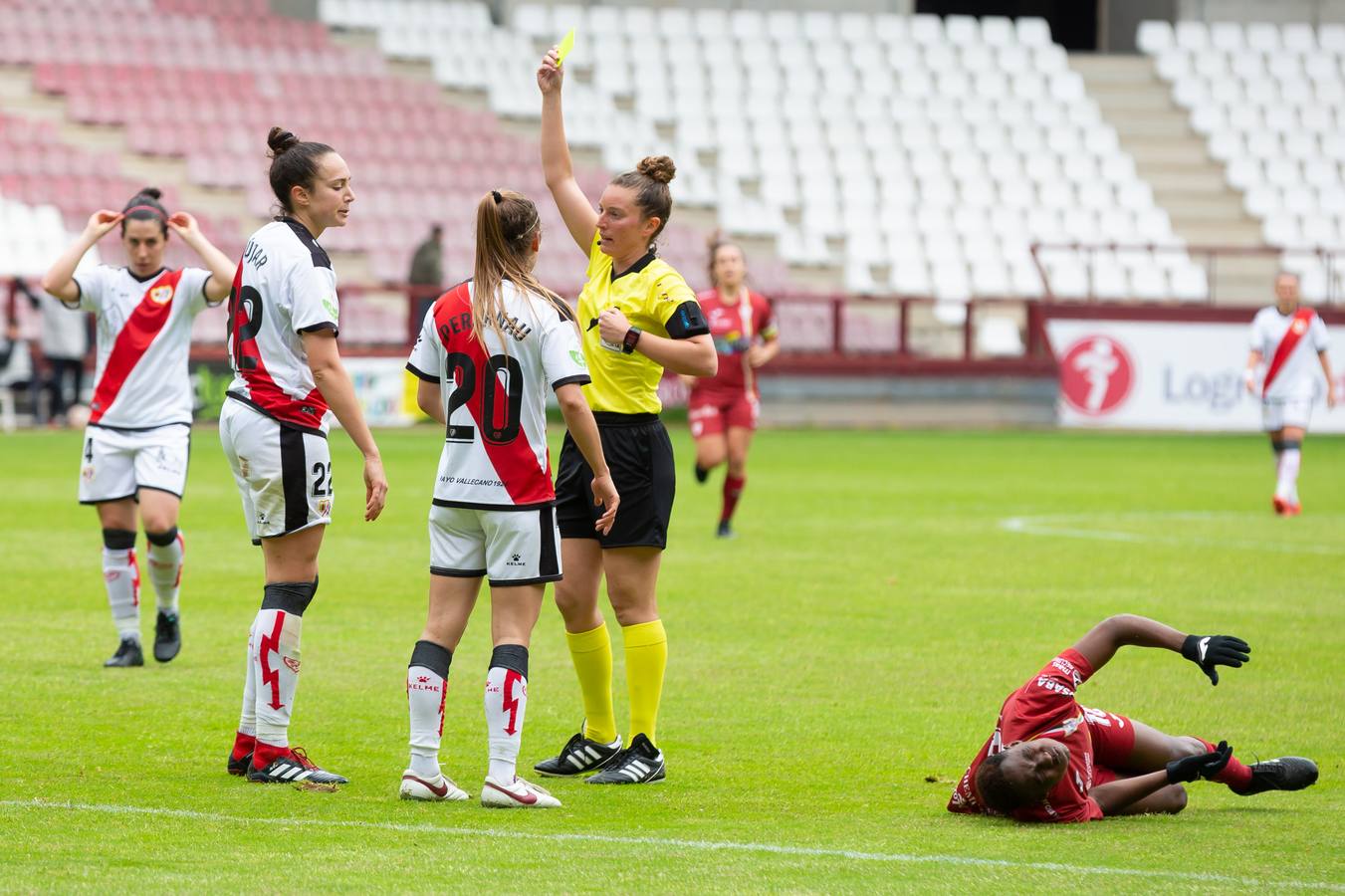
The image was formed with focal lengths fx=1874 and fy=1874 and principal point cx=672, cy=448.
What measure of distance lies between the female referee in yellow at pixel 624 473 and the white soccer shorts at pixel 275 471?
2.89ft

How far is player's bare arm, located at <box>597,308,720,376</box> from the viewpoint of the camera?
634cm

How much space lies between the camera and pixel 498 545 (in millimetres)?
6086

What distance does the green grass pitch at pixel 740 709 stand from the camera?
529 cm

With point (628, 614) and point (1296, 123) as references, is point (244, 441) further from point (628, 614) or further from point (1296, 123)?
point (1296, 123)

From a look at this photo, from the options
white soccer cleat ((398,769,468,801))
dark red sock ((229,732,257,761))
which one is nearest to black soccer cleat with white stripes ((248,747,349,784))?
dark red sock ((229,732,257,761))

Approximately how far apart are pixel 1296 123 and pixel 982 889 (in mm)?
35361

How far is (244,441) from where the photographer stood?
6.46 m

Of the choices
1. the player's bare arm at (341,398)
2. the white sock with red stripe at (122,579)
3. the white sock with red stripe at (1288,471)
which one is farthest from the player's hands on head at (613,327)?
the white sock with red stripe at (1288,471)

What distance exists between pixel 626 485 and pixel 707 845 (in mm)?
1595

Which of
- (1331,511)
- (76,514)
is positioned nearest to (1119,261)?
(1331,511)

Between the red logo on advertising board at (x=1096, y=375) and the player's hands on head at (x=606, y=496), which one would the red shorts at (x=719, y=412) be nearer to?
the player's hands on head at (x=606, y=496)

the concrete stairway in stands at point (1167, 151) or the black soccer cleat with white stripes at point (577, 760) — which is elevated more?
the concrete stairway in stands at point (1167, 151)

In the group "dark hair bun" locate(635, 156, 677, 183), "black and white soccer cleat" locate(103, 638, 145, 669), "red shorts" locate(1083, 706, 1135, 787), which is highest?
"dark hair bun" locate(635, 156, 677, 183)

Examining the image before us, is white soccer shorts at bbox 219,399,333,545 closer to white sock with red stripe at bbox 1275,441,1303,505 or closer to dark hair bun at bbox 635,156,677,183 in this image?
dark hair bun at bbox 635,156,677,183
